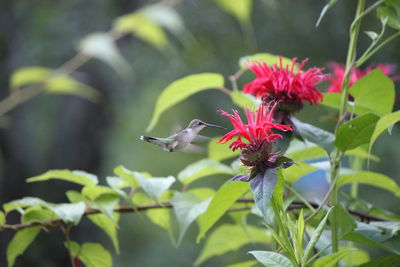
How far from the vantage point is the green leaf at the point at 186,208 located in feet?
1.90

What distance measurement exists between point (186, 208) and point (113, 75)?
1.95 meters

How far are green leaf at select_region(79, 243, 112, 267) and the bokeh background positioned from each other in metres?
1.30

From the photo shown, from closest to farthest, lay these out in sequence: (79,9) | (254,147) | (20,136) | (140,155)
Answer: (254,147) → (20,136) → (79,9) → (140,155)

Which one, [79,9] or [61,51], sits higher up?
[79,9]

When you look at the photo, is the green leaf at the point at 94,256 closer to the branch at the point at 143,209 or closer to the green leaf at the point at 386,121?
the branch at the point at 143,209

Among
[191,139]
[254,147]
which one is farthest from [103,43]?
[254,147]

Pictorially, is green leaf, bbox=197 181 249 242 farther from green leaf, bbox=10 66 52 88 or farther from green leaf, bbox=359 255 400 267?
green leaf, bbox=10 66 52 88

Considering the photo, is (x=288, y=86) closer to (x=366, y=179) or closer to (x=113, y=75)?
(x=366, y=179)

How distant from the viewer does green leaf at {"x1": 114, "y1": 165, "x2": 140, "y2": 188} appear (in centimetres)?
61

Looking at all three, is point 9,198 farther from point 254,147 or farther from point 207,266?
point 254,147

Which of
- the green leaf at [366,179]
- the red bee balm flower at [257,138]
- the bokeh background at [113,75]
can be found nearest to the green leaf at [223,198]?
the red bee balm flower at [257,138]

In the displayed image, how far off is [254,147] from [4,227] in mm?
309

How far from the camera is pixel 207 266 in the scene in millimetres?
2930

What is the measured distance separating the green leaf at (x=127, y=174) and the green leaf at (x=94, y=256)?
0.29 feet
